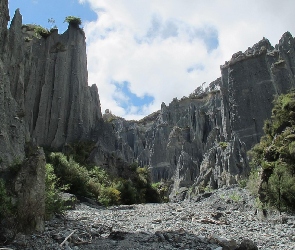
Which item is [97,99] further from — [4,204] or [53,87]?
[4,204]

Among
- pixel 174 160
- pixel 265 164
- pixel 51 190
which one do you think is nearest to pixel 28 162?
pixel 51 190

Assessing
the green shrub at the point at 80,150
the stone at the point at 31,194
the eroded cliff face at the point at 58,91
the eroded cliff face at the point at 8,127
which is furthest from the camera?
the eroded cliff face at the point at 58,91

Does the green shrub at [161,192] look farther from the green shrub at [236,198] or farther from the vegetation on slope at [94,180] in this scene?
the green shrub at [236,198]

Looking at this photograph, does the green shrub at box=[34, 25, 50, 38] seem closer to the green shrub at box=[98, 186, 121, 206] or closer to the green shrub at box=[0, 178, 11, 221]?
the green shrub at box=[98, 186, 121, 206]

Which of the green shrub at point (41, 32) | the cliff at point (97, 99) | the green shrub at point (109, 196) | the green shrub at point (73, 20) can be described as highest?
the green shrub at point (73, 20)

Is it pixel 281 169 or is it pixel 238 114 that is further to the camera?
pixel 238 114

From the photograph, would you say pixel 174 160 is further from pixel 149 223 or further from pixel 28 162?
pixel 28 162

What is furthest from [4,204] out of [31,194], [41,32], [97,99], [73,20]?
[73,20]

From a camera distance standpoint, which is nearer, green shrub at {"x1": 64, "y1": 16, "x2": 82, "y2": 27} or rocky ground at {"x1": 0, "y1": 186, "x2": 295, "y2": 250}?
rocky ground at {"x1": 0, "y1": 186, "x2": 295, "y2": 250}

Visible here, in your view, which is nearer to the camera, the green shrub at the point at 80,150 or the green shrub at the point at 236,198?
the green shrub at the point at 236,198

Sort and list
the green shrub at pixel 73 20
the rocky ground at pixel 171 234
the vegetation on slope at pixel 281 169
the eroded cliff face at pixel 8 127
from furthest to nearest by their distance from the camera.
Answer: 1. the green shrub at pixel 73 20
2. the vegetation on slope at pixel 281 169
3. the eroded cliff face at pixel 8 127
4. the rocky ground at pixel 171 234

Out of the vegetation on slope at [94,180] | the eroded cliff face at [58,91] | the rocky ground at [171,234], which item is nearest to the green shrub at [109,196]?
the vegetation on slope at [94,180]

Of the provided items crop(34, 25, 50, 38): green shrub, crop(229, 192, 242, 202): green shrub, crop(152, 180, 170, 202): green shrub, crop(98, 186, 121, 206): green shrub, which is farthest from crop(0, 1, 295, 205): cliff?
crop(229, 192, 242, 202): green shrub

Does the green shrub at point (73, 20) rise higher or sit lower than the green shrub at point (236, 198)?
higher
